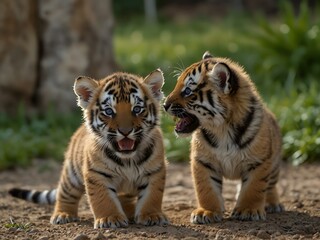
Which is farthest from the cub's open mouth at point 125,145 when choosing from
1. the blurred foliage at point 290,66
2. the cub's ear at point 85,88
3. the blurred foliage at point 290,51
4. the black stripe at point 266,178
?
the blurred foliage at point 290,51

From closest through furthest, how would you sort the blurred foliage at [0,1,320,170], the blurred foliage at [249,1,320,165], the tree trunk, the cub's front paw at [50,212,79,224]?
the cub's front paw at [50,212,79,224]
the blurred foliage at [0,1,320,170]
the blurred foliage at [249,1,320,165]
the tree trunk

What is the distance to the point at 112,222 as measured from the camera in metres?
5.45

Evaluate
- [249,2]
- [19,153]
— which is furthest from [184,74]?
[249,2]

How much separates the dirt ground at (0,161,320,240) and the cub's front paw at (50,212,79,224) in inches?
2.7

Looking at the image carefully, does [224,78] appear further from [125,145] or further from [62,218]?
[62,218]

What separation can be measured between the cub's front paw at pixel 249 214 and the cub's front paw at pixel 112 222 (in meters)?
0.81

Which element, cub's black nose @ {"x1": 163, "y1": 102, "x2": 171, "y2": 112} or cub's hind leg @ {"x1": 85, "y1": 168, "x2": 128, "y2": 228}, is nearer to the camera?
cub's hind leg @ {"x1": 85, "y1": 168, "x2": 128, "y2": 228}

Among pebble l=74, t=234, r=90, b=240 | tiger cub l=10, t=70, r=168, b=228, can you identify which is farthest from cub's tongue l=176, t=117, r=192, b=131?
pebble l=74, t=234, r=90, b=240

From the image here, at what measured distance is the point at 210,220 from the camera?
5.68m

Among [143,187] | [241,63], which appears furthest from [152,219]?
[241,63]

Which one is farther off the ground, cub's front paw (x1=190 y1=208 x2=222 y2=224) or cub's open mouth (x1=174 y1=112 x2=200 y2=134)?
cub's open mouth (x1=174 y1=112 x2=200 y2=134)

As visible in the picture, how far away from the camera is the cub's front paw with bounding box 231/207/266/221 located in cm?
570

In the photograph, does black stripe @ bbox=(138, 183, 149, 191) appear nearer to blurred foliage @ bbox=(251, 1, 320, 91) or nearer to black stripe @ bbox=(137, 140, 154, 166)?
black stripe @ bbox=(137, 140, 154, 166)

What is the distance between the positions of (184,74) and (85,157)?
920 mm
